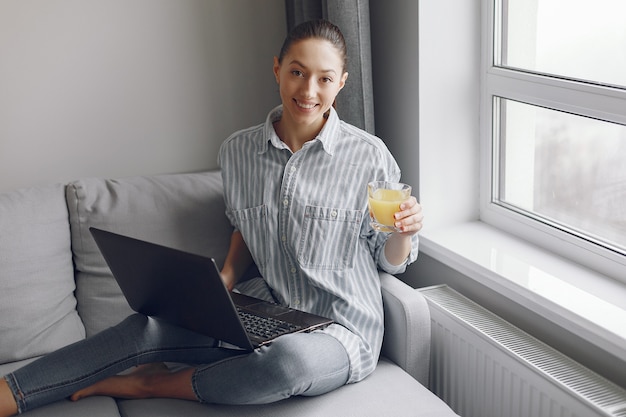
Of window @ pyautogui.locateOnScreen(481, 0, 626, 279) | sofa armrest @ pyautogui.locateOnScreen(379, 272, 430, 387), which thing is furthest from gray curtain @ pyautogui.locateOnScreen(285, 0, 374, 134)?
sofa armrest @ pyautogui.locateOnScreen(379, 272, 430, 387)

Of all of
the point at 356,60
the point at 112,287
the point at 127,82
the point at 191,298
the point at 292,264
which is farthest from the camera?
the point at 127,82

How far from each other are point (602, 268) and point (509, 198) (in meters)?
0.44

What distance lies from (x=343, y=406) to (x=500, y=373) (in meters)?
0.38

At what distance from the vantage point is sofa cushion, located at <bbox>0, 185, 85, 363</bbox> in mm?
2033

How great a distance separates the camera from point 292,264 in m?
2.04

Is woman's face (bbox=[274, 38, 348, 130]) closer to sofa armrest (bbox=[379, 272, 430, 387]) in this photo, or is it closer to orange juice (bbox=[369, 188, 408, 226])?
orange juice (bbox=[369, 188, 408, 226])

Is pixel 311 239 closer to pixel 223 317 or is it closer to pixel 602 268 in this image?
pixel 223 317

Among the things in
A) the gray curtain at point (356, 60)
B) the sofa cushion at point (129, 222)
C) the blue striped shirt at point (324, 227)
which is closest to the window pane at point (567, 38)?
the gray curtain at point (356, 60)

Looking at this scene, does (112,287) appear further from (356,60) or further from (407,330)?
(356,60)

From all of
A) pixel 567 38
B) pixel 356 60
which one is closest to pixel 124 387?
pixel 356 60

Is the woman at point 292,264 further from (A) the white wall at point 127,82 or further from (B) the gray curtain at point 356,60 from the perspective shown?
(A) the white wall at point 127,82

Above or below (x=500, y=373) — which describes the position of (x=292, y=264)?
above

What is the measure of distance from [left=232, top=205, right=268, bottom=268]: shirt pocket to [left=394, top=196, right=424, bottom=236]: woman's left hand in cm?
42

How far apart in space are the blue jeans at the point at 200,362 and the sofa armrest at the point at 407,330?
7.5 inches
